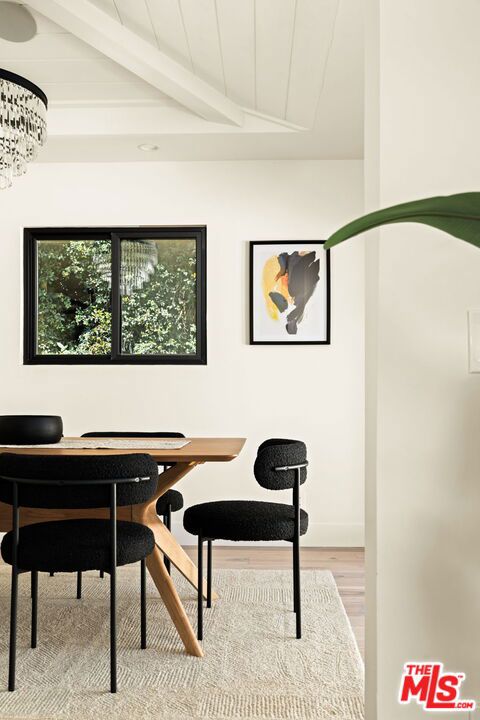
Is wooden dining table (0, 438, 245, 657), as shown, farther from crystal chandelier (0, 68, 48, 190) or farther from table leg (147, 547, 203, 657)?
crystal chandelier (0, 68, 48, 190)

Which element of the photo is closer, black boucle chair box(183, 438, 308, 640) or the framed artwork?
black boucle chair box(183, 438, 308, 640)

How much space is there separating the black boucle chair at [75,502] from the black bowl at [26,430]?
2.34ft

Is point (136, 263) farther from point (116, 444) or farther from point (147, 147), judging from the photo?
point (116, 444)

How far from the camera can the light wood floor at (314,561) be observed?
146 inches

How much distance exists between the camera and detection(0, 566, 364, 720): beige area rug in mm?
2285

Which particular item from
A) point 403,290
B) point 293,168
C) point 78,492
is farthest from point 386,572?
point 293,168

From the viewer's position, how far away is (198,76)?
369cm

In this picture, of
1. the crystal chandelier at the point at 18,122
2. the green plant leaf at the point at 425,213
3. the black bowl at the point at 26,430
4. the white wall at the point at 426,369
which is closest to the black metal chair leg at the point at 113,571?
the black bowl at the point at 26,430

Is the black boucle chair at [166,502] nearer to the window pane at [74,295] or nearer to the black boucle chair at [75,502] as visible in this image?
the black boucle chair at [75,502]

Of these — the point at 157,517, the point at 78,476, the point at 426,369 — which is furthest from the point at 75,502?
the point at 426,369

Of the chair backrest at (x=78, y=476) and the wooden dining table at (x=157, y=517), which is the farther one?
the wooden dining table at (x=157, y=517)

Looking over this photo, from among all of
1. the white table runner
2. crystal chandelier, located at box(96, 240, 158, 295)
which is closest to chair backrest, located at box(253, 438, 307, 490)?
the white table runner

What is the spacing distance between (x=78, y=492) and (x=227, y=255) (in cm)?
265

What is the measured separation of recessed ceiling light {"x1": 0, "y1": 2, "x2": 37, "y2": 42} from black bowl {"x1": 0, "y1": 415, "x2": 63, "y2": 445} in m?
1.77
